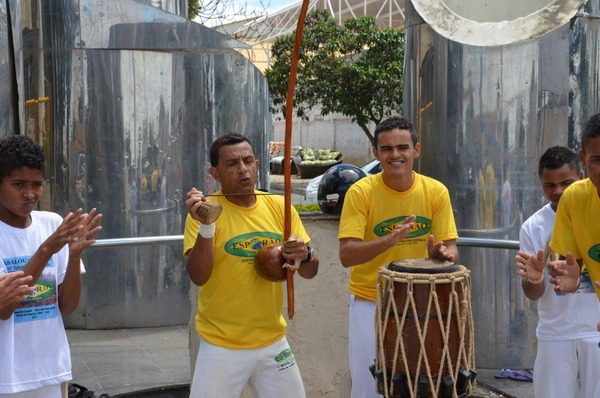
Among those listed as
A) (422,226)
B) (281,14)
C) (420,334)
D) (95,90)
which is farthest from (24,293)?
→ (281,14)

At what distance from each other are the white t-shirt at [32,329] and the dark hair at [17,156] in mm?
233

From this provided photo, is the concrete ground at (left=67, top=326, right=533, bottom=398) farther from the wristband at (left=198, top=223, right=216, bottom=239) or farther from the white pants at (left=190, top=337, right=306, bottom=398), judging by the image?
the wristband at (left=198, top=223, right=216, bottom=239)

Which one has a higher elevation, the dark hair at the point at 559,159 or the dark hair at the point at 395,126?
the dark hair at the point at 395,126

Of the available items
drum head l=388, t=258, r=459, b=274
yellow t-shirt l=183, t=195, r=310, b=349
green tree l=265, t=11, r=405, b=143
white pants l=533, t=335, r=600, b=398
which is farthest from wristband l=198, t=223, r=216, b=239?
green tree l=265, t=11, r=405, b=143

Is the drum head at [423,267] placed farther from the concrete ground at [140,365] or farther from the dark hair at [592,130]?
the concrete ground at [140,365]

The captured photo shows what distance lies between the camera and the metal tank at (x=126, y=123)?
8078 millimetres

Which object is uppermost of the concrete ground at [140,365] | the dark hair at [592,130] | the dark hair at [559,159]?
the dark hair at [592,130]

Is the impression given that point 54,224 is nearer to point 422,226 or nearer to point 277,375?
point 277,375

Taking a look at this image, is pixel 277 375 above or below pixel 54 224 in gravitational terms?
below

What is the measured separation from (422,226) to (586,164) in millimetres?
1215

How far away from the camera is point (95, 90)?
8094 millimetres

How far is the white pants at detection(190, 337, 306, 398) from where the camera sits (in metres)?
4.03

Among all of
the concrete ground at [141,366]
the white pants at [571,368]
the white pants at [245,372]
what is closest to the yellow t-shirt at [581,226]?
the white pants at [571,368]

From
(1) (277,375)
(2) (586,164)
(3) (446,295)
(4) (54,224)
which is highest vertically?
(2) (586,164)
